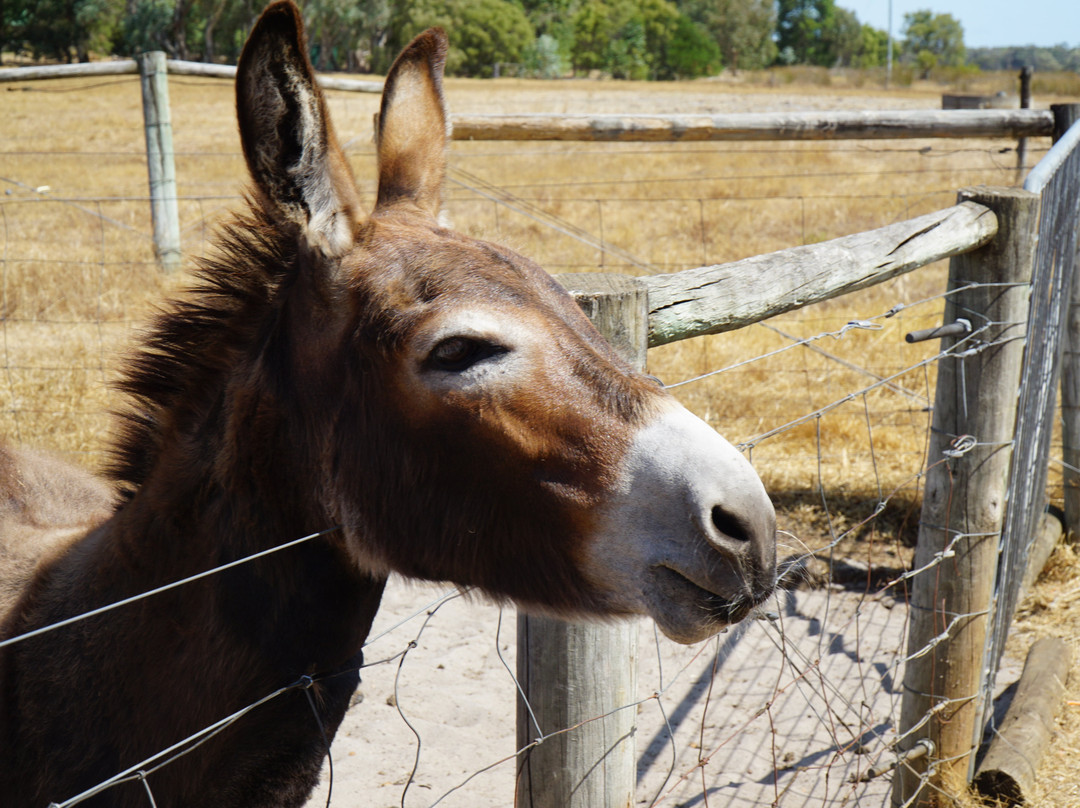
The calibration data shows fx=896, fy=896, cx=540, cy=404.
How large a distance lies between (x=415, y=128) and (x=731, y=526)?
124 centimetres

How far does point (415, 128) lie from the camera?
2.09 m

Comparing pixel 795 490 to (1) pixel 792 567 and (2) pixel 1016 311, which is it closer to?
(2) pixel 1016 311

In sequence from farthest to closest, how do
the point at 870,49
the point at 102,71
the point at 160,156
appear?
1. the point at 870,49
2. the point at 102,71
3. the point at 160,156

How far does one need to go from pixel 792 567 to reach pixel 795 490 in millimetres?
3770

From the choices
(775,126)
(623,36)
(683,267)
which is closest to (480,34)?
(623,36)

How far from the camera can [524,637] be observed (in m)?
1.82

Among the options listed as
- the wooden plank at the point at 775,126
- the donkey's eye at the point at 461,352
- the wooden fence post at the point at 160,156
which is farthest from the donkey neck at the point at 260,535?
the wooden fence post at the point at 160,156

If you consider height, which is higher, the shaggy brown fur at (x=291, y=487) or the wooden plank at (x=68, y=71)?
the wooden plank at (x=68, y=71)

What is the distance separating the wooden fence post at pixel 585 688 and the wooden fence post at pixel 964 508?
1.42 meters

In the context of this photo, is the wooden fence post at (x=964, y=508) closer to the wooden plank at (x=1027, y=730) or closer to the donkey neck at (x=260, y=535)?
the wooden plank at (x=1027, y=730)

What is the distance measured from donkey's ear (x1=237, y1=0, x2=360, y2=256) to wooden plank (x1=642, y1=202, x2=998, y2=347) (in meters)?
0.69

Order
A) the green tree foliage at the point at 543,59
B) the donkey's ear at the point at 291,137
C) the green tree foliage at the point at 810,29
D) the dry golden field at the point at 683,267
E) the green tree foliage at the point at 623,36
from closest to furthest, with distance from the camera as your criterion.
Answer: the donkey's ear at the point at 291,137, the dry golden field at the point at 683,267, the green tree foliage at the point at 543,59, the green tree foliage at the point at 623,36, the green tree foliage at the point at 810,29

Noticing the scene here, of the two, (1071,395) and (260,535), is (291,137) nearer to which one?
(260,535)

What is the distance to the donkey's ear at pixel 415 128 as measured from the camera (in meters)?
1.99
